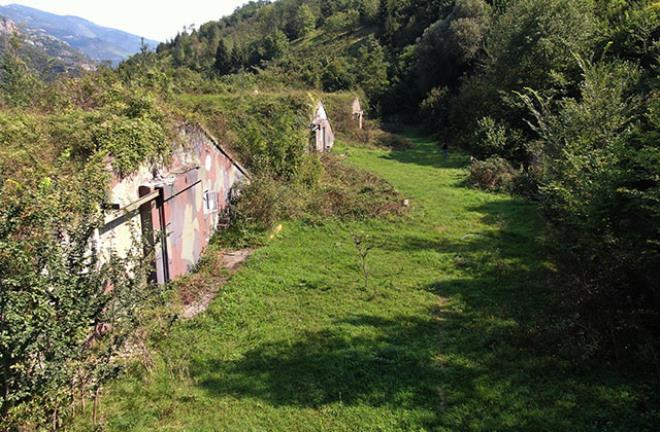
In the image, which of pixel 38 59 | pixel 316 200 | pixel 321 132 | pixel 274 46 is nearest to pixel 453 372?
pixel 316 200

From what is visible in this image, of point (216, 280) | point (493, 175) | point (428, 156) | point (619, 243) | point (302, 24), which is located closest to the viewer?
point (619, 243)

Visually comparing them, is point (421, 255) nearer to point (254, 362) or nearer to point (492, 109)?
point (254, 362)

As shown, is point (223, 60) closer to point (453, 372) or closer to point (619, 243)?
point (619, 243)

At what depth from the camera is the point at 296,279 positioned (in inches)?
374

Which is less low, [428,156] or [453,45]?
[453,45]

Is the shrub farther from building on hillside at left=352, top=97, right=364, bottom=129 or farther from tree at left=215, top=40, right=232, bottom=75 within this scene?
tree at left=215, top=40, right=232, bottom=75

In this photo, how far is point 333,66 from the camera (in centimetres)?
4288

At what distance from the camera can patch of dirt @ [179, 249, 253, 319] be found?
26.9 ft

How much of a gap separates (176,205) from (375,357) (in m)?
4.96

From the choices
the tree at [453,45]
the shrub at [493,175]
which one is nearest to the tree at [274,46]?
the tree at [453,45]

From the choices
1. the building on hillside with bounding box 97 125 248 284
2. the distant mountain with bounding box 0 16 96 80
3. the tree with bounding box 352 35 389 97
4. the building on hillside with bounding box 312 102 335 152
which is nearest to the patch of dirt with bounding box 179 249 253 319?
the building on hillside with bounding box 97 125 248 284

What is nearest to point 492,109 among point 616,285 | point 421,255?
point 421,255

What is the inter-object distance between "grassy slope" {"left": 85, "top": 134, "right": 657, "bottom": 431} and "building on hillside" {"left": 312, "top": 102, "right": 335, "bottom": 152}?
40.4 feet

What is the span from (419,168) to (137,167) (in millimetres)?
16885
